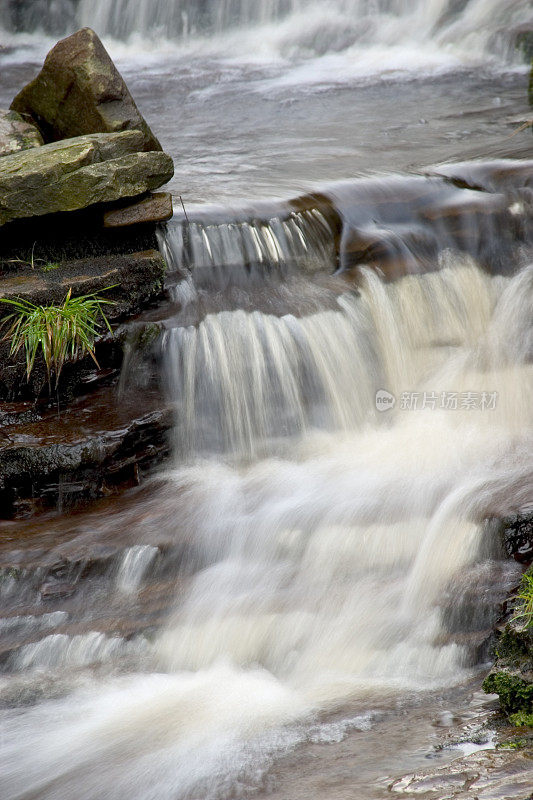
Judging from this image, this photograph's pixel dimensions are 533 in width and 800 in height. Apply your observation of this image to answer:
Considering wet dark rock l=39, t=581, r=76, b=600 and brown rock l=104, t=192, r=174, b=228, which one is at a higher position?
brown rock l=104, t=192, r=174, b=228

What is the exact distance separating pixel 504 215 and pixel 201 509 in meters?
3.17

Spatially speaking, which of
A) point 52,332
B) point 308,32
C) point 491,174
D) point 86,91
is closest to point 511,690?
point 52,332

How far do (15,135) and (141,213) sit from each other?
5.17ft

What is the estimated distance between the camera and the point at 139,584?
425 cm

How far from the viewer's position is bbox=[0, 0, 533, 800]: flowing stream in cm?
328

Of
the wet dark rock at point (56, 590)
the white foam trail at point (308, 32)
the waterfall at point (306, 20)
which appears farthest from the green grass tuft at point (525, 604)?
the waterfall at point (306, 20)

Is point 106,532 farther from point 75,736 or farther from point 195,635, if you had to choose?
point 75,736

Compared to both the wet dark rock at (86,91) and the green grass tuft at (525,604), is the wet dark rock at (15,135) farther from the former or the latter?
the green grass tuft at (525,604)

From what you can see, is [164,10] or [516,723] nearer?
[516,723]

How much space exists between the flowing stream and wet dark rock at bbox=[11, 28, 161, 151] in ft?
2.37

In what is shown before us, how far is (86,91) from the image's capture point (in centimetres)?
642

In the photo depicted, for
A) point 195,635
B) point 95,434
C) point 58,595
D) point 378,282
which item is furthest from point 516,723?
point 378,282

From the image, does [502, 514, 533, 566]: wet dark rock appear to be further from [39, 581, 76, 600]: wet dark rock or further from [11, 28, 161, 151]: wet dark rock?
[11, 28, 161, 151]: wet dark rock

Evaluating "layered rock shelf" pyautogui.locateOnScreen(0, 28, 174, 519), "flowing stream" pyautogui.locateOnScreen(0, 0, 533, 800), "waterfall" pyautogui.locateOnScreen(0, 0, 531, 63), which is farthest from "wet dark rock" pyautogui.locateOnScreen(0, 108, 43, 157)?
"waterfall" pyautogui.locateOnScreen(0, 0, 531, 63)
